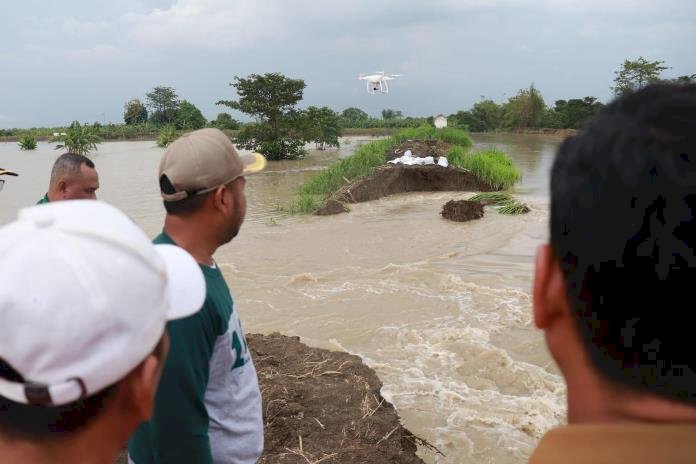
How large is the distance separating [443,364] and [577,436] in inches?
169

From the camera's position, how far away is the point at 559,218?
28.6 inches

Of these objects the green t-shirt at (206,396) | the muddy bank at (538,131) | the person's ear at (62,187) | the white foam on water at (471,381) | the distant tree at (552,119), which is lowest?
the white foam on water at (471,381)

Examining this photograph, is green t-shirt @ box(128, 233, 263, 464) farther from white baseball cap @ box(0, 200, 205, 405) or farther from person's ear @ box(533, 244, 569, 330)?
person's ear @ box(533, 244, 569, 330)

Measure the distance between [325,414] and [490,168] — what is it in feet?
44.3

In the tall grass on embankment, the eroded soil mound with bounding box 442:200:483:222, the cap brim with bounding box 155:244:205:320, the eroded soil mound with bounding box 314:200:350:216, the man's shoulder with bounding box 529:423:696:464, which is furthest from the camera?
the tall grass on embankment

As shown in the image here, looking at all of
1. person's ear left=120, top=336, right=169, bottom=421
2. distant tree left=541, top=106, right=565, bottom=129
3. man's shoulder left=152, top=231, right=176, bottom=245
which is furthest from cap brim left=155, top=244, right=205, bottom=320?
distant tree left=541, top=106, right=565, bottom=129

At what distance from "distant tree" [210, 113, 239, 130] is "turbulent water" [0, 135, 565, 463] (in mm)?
36470

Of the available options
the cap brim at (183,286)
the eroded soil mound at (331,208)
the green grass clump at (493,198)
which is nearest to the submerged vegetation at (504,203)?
the green grass clump at (493,198)

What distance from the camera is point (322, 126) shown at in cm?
3144

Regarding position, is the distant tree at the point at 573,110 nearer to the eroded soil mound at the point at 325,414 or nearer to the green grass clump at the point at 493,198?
the green grass clump at the point at 493,198

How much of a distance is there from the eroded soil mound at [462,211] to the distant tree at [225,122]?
39.7 metres

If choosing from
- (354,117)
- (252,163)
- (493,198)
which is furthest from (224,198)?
(354,117)

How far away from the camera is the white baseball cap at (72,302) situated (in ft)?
2.73

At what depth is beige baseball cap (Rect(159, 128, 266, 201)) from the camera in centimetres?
172
